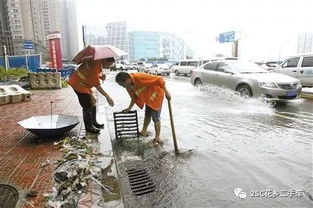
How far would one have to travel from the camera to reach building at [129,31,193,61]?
271 feet

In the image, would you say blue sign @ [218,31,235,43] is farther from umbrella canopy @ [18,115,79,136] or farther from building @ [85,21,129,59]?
umbrella canopy @ [18,115,79,136]

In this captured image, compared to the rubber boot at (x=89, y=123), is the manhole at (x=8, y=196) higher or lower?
lower

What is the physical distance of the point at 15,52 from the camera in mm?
37750

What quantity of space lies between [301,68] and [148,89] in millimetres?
9850

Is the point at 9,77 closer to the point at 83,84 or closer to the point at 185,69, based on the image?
the point at 83,84

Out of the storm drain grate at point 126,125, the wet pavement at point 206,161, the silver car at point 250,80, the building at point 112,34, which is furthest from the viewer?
the building at point 112,34

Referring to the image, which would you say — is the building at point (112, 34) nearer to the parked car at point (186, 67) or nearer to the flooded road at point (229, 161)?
the parked car at point (186, 67)

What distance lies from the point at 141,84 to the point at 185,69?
25293mm

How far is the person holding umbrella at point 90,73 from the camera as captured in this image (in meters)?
4.88

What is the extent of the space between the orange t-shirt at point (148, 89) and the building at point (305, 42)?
59982 mm

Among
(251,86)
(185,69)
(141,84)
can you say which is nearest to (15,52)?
(185,69)

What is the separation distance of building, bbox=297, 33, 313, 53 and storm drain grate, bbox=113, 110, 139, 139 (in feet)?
197

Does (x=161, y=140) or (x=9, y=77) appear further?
(x=9, y=77)
